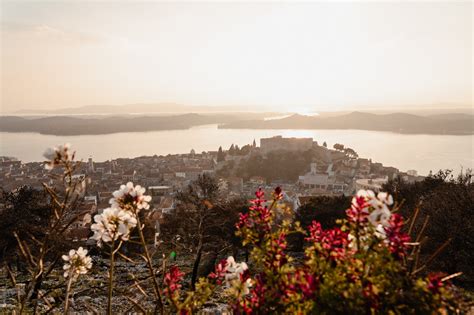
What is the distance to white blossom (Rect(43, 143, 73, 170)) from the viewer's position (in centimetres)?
188

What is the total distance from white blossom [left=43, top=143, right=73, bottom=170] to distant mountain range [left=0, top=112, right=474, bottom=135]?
396 ft

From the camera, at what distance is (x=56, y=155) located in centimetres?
189

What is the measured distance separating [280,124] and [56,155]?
145 metres

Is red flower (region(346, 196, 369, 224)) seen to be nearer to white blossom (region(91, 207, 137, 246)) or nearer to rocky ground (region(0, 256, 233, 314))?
white blossom (region(91, 207, 137, 246))

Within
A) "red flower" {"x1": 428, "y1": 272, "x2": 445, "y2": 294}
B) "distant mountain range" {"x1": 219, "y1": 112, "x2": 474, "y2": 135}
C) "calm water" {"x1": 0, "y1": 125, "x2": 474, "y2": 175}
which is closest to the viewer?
"red flower" {"x1": 428, "y1": 272, "x2": 445, "y2": 294}

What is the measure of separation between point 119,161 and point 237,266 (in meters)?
72.7

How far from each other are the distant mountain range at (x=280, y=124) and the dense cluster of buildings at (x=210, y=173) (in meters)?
58.7

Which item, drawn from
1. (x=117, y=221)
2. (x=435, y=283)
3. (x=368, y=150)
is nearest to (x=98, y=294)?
(x=117, y=221)

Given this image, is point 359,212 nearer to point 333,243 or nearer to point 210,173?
point 333,243

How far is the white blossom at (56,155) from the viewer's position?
1.88 metres

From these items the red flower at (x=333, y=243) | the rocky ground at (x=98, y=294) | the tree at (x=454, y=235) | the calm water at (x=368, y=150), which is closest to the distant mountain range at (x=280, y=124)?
the calm water at (x=368, y=150)

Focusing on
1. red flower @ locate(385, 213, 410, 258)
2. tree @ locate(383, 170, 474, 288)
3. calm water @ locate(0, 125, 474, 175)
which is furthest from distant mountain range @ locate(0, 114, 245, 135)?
red flower @ locate(385, 213, 410, 258)

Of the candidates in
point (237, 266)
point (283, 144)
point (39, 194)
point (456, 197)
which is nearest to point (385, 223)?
point (237, 266)

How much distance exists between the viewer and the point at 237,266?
6.37 feet
